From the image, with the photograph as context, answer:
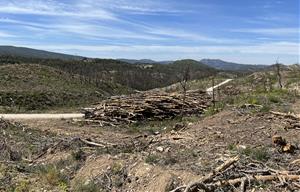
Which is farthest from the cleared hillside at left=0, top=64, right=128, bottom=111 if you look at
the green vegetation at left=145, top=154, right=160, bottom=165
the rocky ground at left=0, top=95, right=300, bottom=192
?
the green vegetation at left=145, top=154, right=160, bottom=165

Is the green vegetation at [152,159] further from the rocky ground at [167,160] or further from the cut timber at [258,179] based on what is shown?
the cut timber at [258,179]

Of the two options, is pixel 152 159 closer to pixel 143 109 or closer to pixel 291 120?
pixel 291 120

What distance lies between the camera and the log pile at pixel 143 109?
72.7 feet

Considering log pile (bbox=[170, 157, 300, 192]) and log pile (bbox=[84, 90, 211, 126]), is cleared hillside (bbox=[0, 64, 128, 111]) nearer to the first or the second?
log pile (bbox=[84, 90, 211, 126])

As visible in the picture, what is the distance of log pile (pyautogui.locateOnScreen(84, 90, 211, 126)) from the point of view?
72.7 feet

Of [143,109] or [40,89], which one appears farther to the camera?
[40,89]

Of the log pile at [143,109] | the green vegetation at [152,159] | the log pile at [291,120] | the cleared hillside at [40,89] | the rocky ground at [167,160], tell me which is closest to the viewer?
the rocky ground at [167,160]

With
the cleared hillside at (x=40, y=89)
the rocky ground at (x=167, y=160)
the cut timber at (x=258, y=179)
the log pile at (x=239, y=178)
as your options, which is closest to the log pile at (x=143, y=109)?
the rocky ground at (x=167, y=160)

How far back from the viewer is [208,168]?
28.9 ft

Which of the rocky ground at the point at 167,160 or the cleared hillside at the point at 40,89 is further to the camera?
the cleared hillside at the point at 40,89

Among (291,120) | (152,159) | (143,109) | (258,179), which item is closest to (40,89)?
(143,109)

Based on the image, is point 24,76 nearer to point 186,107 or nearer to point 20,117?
point 20,117

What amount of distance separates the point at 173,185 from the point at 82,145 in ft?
14.9

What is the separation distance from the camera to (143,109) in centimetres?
2236
